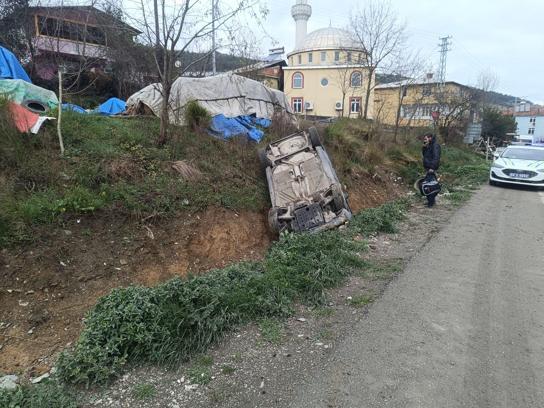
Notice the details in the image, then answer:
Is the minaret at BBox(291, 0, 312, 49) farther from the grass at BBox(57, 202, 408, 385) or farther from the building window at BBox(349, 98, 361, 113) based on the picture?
the grass at BBox(57, 202, 408, 385)

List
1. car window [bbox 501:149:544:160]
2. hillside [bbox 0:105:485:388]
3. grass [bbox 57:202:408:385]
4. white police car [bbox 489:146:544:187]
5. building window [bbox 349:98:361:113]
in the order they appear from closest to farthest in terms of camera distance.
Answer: grass [bbox 57:202:408:385]
hillside [bbox 0:105:485:388]
white police car [bbox 489:146:544:187]
car window [bbox 501:149:544:160]
building window [bbox 349:98:361:113]

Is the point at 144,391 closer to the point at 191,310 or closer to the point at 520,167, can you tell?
the point at 191,310

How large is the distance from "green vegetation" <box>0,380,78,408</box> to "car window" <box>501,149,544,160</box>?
15.8 m

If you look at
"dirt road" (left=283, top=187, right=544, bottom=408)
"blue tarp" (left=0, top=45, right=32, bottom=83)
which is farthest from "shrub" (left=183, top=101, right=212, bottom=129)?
"dirt road" (left=283, top=187, right=544, bottom=408)

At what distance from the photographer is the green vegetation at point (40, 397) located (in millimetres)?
2547

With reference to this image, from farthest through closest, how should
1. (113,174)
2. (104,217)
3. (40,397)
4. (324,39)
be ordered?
(324,39) → (113,174) → (104,217) → (40,397)

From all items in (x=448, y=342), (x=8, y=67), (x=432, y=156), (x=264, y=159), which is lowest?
(x=448, y=342)

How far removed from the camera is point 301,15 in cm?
6022

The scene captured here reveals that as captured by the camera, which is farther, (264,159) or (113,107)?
(113,107)

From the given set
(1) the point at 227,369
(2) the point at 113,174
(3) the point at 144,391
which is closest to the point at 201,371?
(1) the point at 227,369

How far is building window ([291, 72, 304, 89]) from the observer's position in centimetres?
4734

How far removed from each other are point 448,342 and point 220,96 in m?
10.9

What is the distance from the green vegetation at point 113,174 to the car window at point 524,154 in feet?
35.5

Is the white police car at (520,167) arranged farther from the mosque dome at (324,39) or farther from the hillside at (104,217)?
the mosque dome at (324,39)
